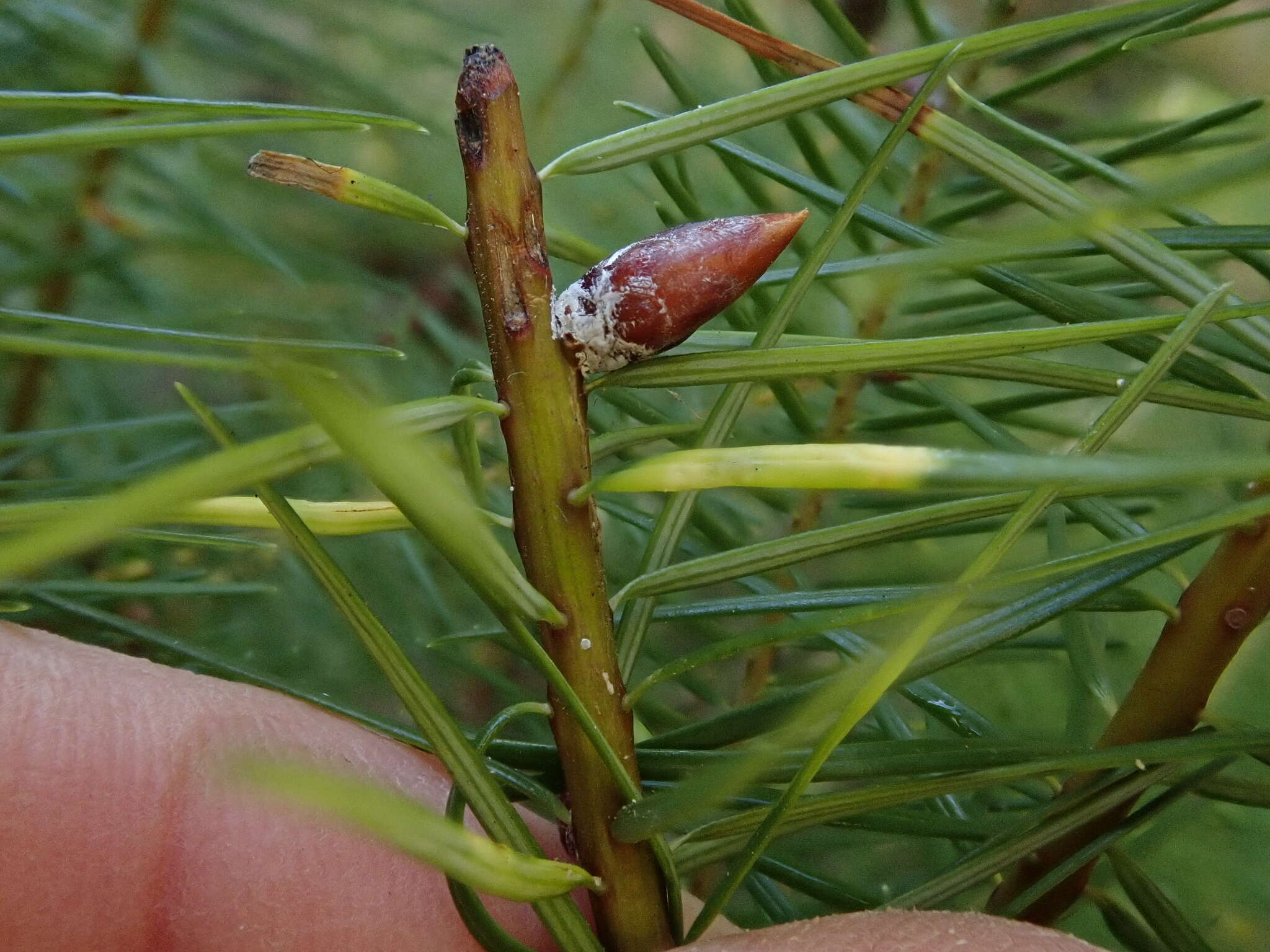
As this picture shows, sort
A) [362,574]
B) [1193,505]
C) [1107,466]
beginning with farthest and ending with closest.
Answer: [362,574] → [1193,505] → [1107,466]

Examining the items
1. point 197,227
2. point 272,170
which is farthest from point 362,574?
point 272,170

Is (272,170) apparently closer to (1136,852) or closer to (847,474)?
(847,474)

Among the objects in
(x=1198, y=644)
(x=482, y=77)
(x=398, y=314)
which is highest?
(x=398, y=314)

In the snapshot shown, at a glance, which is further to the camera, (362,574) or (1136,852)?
(362,574)

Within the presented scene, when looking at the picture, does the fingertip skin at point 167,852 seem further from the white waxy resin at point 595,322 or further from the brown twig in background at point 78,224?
the brown twig in background at point 78,224

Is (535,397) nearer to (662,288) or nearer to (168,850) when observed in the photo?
(662,288)

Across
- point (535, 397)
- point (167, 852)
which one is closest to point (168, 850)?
point (167, 852)

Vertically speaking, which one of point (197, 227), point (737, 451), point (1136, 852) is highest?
point (197, 227)
